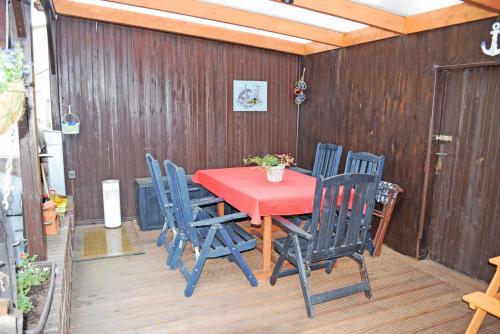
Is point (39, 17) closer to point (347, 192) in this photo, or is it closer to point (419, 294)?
point (347, 192)

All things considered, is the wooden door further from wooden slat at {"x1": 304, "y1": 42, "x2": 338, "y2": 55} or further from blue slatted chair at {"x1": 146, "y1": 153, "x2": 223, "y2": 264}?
blue slatted chair at {"x1": 146, "y1": 153, "x2": 223, "y2": 264}

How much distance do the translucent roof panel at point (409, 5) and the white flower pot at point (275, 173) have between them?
5.57 ft

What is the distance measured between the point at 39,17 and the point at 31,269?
3.34 m

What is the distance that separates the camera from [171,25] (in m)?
4.43

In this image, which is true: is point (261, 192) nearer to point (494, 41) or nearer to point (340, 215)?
point (340, 215)

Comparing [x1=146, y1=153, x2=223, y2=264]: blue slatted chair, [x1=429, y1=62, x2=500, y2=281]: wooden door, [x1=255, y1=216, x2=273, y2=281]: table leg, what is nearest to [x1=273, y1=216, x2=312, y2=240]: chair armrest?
[x1=255, y1=216, x2=273, y2=281]: table leg

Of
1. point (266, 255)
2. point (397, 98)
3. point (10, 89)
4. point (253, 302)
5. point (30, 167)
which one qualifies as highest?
point (397, 98)

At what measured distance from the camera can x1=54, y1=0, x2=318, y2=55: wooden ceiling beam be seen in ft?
13.2

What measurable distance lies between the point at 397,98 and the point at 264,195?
2.00 m

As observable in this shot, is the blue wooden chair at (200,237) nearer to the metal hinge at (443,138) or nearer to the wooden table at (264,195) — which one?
the wooden table at (264,195)

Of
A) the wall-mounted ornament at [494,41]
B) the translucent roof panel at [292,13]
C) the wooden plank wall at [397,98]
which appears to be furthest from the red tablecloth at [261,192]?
the wall-mounted ornament at [494,41]

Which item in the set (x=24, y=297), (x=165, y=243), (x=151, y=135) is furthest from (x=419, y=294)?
A: (x=151, y=135)

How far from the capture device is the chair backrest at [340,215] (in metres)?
2.54

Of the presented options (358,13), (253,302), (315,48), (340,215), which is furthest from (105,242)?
(315,48)
